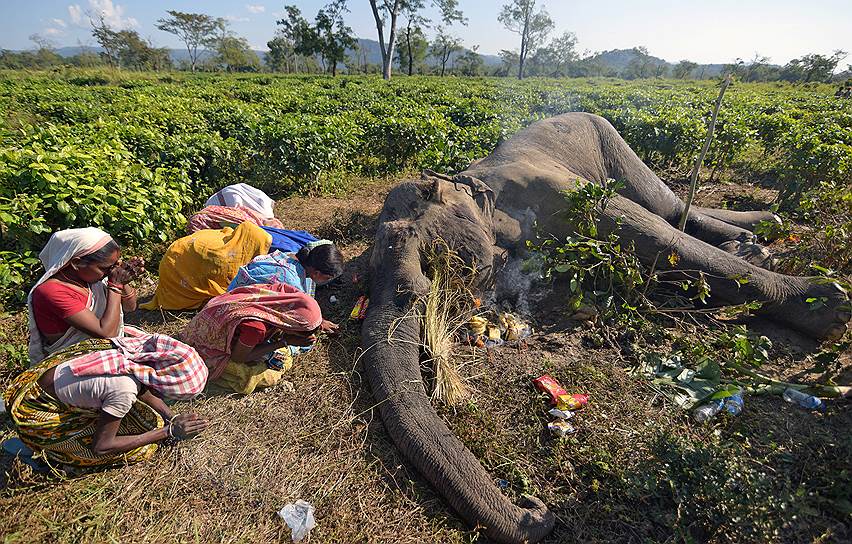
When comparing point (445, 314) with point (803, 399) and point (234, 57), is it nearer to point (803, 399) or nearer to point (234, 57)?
point (803, 399)

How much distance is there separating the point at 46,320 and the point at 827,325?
6658 mm

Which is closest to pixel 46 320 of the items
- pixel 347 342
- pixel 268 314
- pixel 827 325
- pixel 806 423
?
pixel 268 314

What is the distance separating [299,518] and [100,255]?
7.05 ft

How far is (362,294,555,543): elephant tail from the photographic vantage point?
2615mm

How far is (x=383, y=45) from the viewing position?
4462 cm

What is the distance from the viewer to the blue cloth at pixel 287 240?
16.9 ft

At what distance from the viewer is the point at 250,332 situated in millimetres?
3584

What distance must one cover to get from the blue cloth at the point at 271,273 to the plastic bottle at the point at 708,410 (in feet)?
11.7

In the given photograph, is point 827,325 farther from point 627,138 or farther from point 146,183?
point 146,183

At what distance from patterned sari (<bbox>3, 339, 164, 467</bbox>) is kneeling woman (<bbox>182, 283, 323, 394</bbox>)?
30.4 inches

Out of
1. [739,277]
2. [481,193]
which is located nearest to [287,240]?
[481,193]

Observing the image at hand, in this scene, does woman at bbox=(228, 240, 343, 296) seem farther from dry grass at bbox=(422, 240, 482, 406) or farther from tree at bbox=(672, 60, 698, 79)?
tree at bbox=(672, 60, 698, 79)

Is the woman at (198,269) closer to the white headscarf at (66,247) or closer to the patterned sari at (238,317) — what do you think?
the patterned sari at (238,317)

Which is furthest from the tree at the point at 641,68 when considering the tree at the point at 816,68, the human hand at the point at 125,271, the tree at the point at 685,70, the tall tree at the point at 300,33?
the human hand at the point at 125,271
